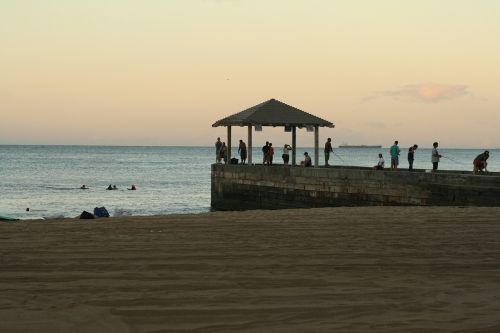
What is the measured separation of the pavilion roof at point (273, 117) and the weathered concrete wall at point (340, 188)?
1.81 metres

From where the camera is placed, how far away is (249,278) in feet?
19.8

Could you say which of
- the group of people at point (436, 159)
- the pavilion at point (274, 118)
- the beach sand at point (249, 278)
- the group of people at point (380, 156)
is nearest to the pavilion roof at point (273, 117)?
the pavilion at point (274, 118)

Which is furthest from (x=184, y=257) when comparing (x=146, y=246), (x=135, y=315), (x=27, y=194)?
(x=27, y=194)

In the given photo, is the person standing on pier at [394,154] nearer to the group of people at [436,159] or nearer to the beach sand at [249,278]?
the group of people at [436,159]

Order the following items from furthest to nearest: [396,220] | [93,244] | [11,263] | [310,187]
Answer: [310,187] → [396,220] → [93,244] → [11,263]

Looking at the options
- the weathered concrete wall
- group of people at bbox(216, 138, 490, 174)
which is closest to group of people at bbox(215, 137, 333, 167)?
group of people at bbox(216, 138, 490, 174)

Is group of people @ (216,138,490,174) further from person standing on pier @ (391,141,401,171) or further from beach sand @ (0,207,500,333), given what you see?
beach sand @ (0,207,500,333)

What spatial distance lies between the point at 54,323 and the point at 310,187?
66.5 feet

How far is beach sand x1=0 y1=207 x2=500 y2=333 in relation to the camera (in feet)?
15.3

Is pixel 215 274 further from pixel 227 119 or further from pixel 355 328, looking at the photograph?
pixel 227 119

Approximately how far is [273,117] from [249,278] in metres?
22.9

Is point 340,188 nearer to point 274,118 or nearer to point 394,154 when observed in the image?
point 394,154

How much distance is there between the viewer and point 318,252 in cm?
756

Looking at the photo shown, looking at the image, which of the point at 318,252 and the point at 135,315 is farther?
the point at 318,252
